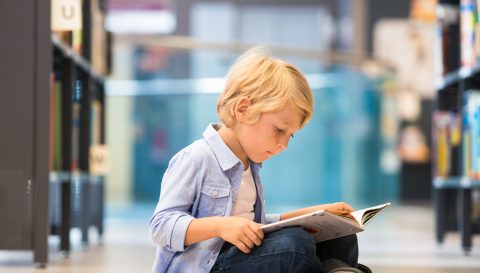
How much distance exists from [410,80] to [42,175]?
795 cm

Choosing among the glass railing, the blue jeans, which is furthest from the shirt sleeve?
the glass railing

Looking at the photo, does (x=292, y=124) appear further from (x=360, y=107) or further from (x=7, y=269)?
(x=360, y=107)

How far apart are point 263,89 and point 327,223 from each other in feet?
1.04

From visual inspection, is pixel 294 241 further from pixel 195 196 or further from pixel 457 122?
pixel 457 122

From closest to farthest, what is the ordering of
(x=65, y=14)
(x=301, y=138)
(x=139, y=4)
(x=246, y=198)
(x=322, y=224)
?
1. (x=322, y=224)
2. (x=246, y=198)
3. (x=65, y=14)
4. (x=301, y=138)
5. (x=139, y=4)

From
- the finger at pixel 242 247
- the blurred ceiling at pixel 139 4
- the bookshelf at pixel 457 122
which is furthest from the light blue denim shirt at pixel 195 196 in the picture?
the blurred ceiling at pixel 139 4

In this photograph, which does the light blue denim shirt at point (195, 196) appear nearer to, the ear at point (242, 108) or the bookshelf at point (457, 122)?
the ear at point (242, 108)

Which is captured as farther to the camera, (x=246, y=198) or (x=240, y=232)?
(x=246, y=198)

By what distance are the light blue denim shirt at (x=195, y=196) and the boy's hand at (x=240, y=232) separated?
0.33ft

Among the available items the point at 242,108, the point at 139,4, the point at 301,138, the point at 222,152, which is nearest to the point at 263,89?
the point at 242,108

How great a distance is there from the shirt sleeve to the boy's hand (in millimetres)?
91

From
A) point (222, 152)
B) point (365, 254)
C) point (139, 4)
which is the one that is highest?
point (139, 4)

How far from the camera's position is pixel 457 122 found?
463cm

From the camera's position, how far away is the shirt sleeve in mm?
1795
